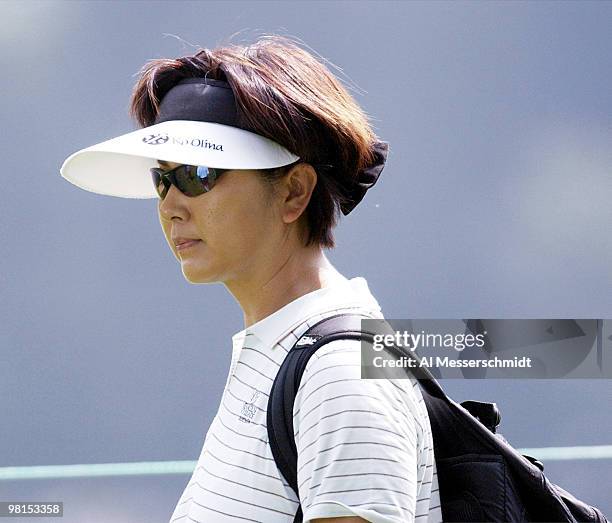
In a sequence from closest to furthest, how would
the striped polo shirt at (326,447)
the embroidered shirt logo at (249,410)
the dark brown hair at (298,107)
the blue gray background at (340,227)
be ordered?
1. the striped polo shirt at (326,447)
2. the embroidered shirt logo at (249,410)
3. the dark brown hair at (298,107)
4. the blue gray background at (340,227)

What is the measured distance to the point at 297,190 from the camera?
4.49ft

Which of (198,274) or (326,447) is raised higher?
(198,274)

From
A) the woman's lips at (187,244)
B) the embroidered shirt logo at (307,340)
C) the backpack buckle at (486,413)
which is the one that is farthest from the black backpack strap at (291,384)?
the woman's lips at (187,244)

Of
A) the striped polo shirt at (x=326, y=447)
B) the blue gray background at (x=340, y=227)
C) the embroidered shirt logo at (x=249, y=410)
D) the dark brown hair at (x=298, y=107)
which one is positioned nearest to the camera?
the striped polo shirt at (x=326, y=447)

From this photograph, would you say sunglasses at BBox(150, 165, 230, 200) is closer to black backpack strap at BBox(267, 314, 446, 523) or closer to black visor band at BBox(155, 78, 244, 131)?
black visor band at BBox(155, 78, 244, 131)

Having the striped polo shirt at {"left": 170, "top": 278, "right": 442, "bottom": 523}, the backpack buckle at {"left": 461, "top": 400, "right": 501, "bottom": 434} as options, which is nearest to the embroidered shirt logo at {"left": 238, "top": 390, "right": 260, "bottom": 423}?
the striped polo shirt at {"left": 170, "top": 278, "right": 442, "bottom": 523}

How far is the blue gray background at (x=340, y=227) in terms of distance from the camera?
2789mm

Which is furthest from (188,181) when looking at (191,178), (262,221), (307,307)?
(307,307)

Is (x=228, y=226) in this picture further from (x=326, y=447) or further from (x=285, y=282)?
(x=326, y=447)

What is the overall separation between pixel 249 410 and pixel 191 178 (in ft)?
1.04

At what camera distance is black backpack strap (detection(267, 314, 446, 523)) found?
3.68 feet

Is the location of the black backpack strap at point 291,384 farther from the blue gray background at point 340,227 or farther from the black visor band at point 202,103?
the blue gray background at point 340,227

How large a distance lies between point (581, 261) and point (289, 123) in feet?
5.94

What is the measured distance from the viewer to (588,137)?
2.95 m
